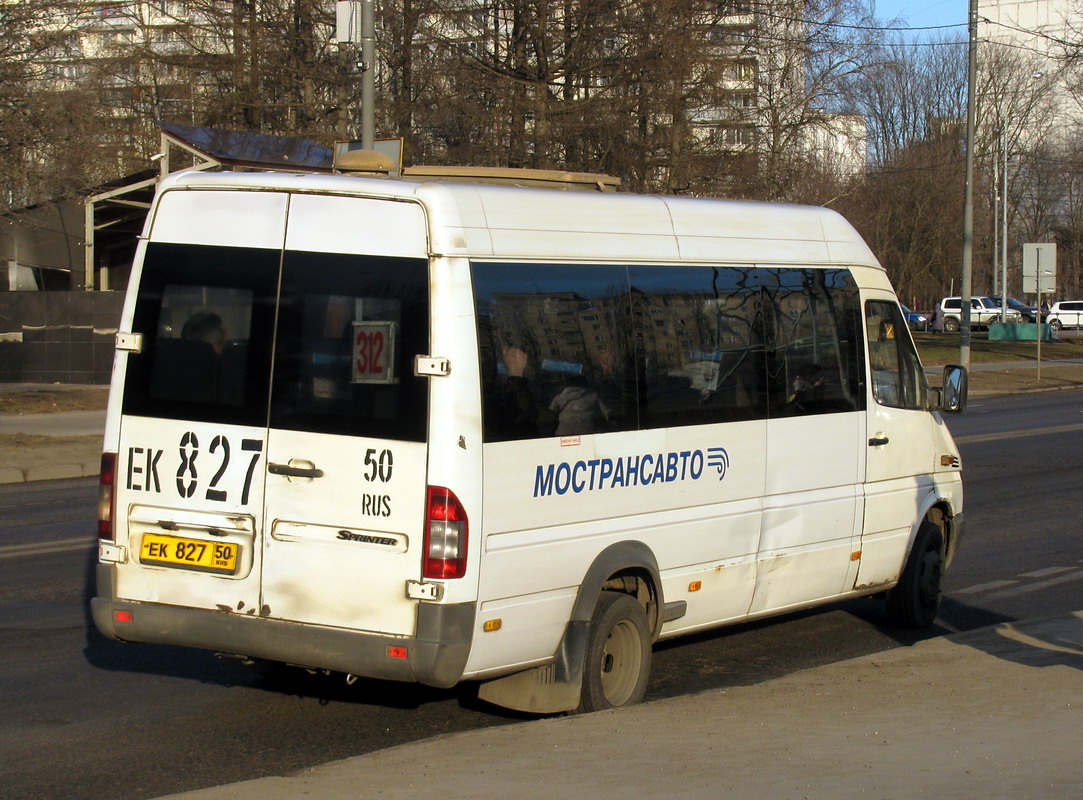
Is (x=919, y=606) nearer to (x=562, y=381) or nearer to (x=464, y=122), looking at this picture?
(x=562, y=381)

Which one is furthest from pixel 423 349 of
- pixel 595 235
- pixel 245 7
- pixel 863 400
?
pixel 245 7

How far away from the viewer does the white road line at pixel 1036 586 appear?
9645mm

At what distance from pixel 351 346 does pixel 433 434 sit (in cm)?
56

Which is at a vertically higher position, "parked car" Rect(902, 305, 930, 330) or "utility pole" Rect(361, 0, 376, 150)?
"utility pole" Rect(361, 0, 376, 150)

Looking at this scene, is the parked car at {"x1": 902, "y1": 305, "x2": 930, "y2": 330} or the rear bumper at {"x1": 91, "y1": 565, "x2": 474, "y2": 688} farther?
the parked car at {"x1": 902, "y1": 305, "x2": 930, "y2": 330}

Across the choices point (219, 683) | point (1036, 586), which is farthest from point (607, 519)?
point (1036, 586)

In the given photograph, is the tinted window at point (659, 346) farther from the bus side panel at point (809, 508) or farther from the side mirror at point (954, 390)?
the side mirror at point (954, 390)

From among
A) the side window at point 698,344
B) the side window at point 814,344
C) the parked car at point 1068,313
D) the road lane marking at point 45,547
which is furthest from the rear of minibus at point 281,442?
the parked car at point 1068,313

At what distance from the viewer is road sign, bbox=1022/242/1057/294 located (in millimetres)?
37688

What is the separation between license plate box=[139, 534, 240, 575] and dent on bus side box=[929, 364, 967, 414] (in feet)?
15.0

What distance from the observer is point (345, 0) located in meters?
19.2

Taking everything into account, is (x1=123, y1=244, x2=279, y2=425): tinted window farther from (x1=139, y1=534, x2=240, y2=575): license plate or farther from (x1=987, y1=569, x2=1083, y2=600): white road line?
(x1=987, y1=569, x2=1083, y2=600): white road line

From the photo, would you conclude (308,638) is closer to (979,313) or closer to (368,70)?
(368,70)

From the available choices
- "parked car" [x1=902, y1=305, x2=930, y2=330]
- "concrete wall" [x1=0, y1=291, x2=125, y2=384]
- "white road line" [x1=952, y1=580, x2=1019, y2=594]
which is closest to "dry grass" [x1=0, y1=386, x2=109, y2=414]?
"concrete wall" [x1=0, y1=291, x2=125, y2=384]
